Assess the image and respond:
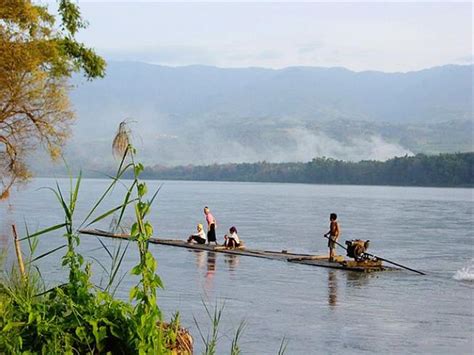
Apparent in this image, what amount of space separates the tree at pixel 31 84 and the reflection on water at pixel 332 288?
1025 centimetres

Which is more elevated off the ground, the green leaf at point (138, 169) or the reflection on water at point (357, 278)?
the green leaf at point (138, 169)

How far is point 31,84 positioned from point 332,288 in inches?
517

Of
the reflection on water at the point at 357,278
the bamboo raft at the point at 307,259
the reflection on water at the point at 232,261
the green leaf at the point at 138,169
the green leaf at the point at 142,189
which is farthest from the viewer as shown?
the reflection on water at the point at 232,261

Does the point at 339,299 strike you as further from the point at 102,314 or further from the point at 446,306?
the point at 102,314

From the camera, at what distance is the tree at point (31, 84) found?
28625 millimetres

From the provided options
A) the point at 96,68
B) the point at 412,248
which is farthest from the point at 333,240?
the point at 412,248

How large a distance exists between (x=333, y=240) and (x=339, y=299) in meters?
6.35

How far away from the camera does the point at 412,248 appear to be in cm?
4138

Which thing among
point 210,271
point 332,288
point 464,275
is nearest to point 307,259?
point 210,271

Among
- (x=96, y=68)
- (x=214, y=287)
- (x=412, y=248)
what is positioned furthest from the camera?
(x=412, y=248)

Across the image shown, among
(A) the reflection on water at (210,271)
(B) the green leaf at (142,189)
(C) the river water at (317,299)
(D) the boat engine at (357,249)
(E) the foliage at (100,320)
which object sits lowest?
(C) the river water at (317,299)

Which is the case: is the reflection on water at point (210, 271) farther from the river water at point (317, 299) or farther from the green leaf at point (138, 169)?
the green leaf at point (138, 169)

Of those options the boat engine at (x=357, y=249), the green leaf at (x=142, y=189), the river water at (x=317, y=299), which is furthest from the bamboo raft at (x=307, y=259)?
the green leaf at (x=142, y=189)

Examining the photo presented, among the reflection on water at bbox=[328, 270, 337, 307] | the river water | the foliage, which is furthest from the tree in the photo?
the foliage
